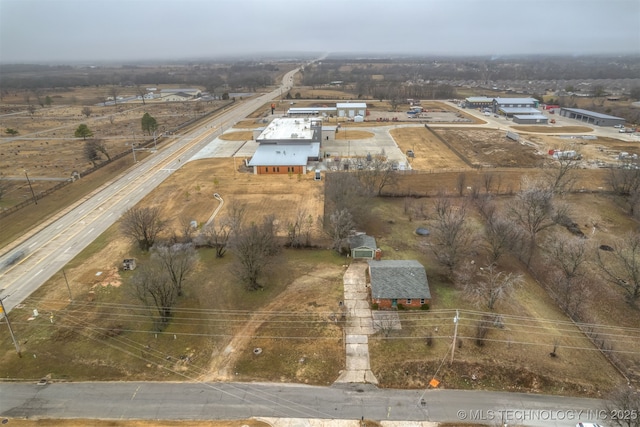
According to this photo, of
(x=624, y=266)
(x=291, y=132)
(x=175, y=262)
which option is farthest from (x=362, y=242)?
(x=291, y=132)

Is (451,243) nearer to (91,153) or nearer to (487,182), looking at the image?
(487,182)

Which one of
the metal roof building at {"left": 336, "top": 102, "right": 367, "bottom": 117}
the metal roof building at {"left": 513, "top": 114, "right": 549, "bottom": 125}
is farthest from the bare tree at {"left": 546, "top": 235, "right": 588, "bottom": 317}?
the metal roof building at {"left": 336, "top": 102, "right": 367, "bottom": 117}

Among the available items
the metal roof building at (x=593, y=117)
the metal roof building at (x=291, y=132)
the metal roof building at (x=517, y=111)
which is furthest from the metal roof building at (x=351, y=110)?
the metal roof building at (x=593, y=117)

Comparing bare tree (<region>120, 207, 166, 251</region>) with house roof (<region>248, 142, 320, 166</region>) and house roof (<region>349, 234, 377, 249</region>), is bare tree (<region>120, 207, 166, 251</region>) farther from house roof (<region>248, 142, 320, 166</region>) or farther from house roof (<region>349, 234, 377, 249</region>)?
house roof (<region>248, 142, 320, 166</region>)

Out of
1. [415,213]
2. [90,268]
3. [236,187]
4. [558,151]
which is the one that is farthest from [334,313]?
[558,151]

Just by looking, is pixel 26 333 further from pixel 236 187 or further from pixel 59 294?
pixel 236 187

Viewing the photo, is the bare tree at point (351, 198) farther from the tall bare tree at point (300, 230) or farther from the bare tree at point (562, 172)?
the bare tree at point (562, 172)
